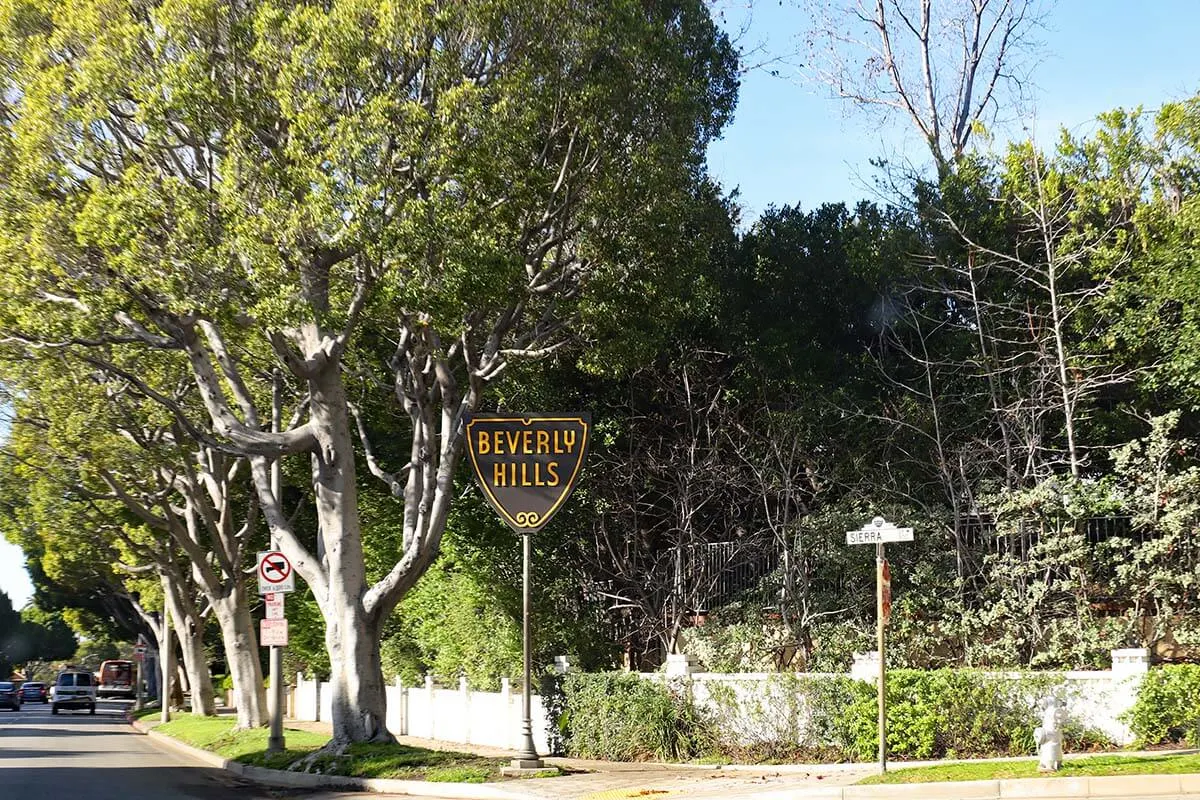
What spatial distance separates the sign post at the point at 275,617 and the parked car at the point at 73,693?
144 feet

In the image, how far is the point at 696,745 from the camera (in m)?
21.1

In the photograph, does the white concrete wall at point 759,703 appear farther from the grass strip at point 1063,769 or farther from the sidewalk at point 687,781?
the grass strip at point 1063,769

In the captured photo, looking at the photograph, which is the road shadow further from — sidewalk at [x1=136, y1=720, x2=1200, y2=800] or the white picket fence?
the white picket fence

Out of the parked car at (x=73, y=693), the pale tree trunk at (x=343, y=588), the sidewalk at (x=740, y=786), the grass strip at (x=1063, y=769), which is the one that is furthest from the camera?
the parked car at (x=73, y=693)

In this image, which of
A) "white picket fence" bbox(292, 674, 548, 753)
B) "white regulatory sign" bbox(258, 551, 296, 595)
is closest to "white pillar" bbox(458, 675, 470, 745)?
"white picket fence" bbox(292, 674, 548, 753)

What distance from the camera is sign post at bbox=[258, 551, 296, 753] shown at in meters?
23.7

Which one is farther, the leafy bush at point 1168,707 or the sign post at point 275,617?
the sign post at point 275,617

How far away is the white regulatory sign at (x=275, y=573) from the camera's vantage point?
23703 millimetres

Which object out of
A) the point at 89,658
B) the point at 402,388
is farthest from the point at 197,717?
the point at 89,658

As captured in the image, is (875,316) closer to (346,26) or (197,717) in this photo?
(346,26)

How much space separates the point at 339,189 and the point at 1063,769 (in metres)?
11.5

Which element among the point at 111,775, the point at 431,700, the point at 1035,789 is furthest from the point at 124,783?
the point at 1035,789

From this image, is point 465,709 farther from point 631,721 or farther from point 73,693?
point 73,693

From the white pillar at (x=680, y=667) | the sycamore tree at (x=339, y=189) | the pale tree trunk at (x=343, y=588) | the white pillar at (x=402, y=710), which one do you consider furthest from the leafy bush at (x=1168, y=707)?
the white pillar at (x=402, y=710)
